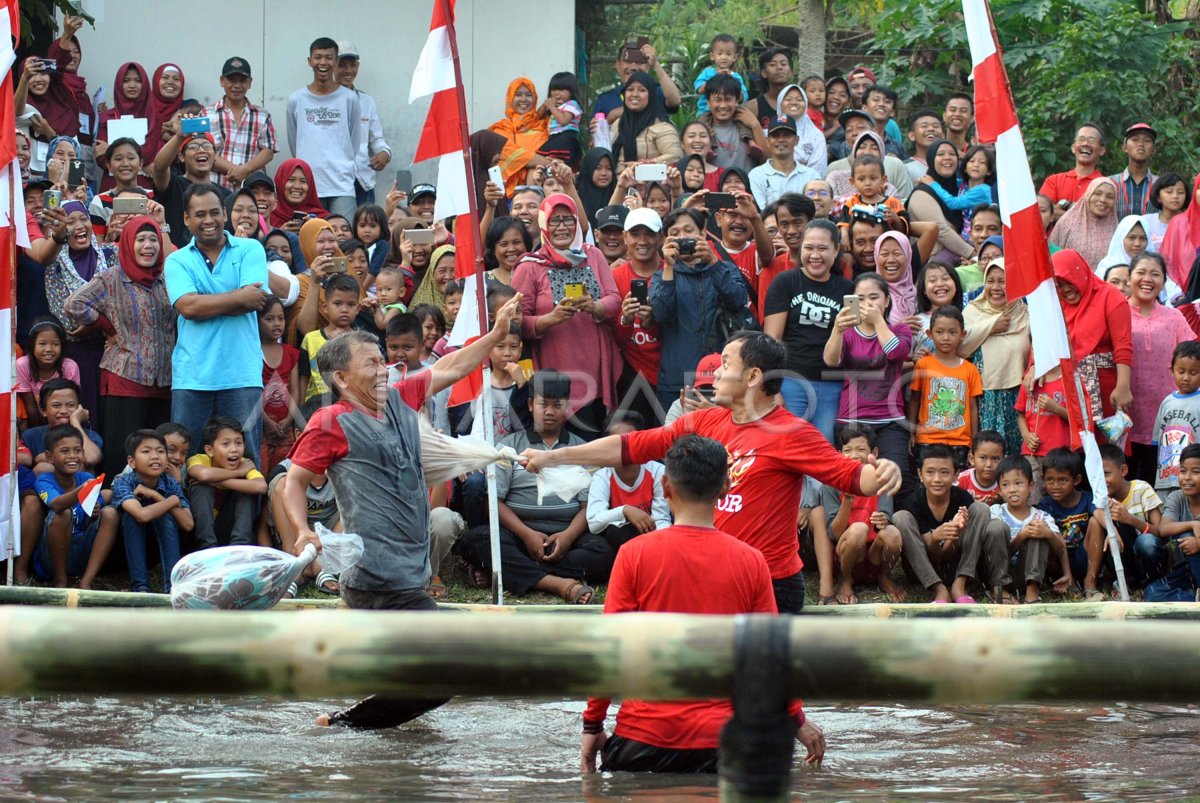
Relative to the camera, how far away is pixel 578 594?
390 inches

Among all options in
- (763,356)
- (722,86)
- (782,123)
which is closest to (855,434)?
(763,356)

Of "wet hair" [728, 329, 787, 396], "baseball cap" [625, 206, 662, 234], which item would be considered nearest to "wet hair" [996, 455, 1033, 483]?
"baseball cap" [625, 206, 662, 234]

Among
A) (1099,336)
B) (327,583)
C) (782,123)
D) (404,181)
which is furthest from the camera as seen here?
(404,181)

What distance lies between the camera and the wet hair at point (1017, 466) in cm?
1004

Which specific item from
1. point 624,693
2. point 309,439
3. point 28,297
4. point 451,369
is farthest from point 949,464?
point 624,693

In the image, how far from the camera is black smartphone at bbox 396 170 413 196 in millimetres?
14789

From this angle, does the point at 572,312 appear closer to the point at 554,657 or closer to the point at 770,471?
the point at 770,471

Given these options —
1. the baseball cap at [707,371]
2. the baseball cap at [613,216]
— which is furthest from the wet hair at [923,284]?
the baseball cap at [707,371]

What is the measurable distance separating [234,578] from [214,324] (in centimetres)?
403

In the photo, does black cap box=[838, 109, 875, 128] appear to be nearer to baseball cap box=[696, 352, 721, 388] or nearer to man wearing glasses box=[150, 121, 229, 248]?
baseball cap box=[696, 352, 721, 388]

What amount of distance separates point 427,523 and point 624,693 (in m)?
4.73

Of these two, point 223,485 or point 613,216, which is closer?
point 223,485

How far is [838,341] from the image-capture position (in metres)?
10.0

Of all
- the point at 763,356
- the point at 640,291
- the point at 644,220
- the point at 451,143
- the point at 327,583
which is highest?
A: the point at 451,143
